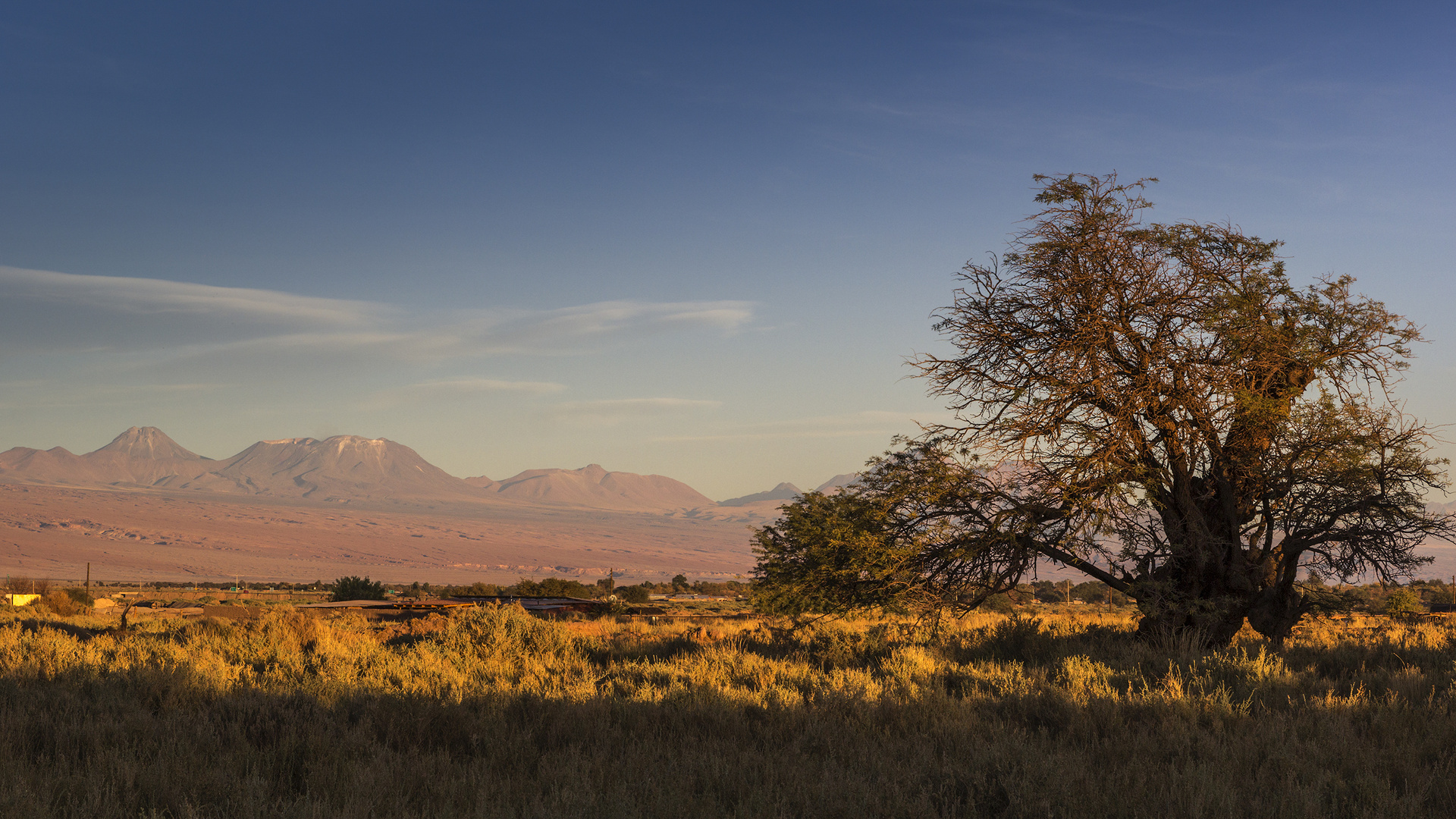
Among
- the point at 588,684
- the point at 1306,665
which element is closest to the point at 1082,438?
the point at 1306,665

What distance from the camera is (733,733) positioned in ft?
29.0

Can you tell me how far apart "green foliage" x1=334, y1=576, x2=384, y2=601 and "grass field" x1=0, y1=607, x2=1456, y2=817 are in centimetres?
3909

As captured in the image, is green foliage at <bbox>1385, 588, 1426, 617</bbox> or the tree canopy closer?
green foliage at <bbox>1385, 588, 1426, 617</bbox>

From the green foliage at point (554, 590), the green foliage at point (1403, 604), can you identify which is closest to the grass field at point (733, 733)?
the green foliage at point (1403, 604)

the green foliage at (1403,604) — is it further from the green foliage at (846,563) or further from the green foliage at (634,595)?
the green foliage at (634,595)

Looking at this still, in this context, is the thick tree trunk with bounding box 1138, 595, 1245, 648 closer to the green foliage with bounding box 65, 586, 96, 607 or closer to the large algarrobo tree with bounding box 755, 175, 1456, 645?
the large algarrobo tree with bounding box 755, 175, 1456, 645

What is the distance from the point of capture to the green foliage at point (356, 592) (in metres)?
52.1

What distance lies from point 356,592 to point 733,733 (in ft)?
164

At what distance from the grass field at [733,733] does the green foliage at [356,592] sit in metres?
39.1

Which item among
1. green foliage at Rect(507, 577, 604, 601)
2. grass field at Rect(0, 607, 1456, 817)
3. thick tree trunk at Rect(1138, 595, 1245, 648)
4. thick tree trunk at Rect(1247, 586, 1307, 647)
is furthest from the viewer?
green foliage at Rect(507, 577, 604, 601)

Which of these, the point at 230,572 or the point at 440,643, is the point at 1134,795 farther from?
the point at 230,572

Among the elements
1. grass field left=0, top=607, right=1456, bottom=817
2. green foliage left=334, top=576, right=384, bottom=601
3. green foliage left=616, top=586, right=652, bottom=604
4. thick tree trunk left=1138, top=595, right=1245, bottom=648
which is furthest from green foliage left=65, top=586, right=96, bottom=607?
thick tree trunk left=1138, top=595, right=1245, bottom=648

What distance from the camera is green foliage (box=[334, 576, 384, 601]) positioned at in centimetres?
5209

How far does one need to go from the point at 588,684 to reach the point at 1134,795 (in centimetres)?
641
